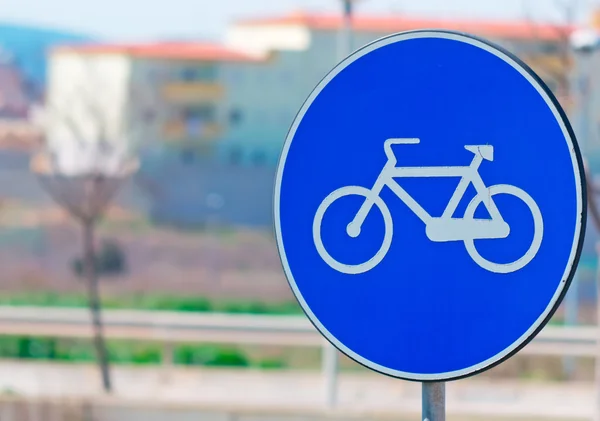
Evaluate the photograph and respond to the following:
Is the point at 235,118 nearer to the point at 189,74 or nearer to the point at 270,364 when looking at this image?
the point at 189,74

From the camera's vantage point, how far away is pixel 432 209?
1393mm

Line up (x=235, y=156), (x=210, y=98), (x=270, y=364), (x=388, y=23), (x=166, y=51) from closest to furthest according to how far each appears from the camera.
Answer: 1. (x=270, y=364)
2. (x=388, y=23)
3. (x=235, y=156)
4. (x=166, y=51)
5. (x=210, y=98)

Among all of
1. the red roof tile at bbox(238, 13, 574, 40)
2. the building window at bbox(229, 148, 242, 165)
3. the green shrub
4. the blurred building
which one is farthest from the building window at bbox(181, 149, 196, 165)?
the green shrub

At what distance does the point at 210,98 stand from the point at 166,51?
240 cm

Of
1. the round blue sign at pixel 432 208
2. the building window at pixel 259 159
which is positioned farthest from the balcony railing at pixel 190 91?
the round blue sign at pixel 432 208

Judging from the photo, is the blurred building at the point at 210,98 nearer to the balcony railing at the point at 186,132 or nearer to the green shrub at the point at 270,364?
the balcony railing at the point at 186,132

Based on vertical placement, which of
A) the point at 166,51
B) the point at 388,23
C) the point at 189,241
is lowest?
the point at 189,241

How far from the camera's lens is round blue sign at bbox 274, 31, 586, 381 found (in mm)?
1375

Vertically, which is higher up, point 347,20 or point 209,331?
point 347,20

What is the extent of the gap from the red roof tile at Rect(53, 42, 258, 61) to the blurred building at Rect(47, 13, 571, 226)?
38 mm

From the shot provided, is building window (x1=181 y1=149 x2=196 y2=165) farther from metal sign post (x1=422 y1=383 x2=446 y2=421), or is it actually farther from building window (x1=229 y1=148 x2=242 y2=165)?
metal sign post (x1=422 y1=383 x2=446 y2=421)

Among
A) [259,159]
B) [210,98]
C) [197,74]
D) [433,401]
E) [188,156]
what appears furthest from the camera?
[210,98]

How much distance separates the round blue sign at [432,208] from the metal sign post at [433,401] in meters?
0.02

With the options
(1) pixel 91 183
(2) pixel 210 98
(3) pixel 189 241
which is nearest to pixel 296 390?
(1) pixel 91 183
